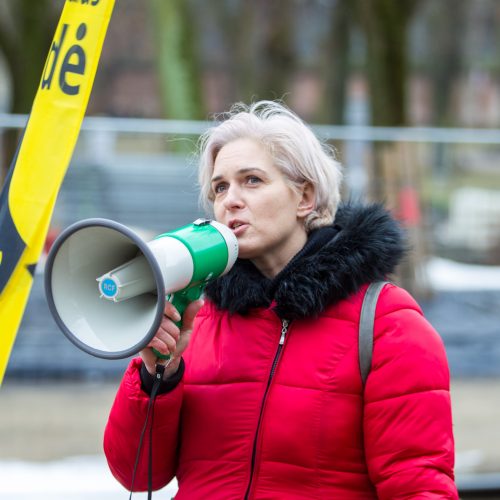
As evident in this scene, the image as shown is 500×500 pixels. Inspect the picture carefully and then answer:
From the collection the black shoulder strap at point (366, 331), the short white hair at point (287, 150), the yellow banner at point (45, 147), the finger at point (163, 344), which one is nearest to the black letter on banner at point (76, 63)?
the yellow banner at point (45, 147)

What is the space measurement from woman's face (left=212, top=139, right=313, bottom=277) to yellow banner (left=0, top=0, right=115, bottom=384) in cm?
40

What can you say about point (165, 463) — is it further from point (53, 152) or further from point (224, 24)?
point (224, 24)

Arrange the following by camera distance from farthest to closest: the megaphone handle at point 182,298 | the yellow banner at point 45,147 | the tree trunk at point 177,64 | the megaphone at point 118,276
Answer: the tree trunk at point 177,64 < the yellow banner at point 45,147 < the megaphone handle at point 182,298 < the megaphone at point 118,276

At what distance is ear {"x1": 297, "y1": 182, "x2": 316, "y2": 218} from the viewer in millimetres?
2322

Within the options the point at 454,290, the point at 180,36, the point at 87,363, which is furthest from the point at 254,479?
the point at 180,36

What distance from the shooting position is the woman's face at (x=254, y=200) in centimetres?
225

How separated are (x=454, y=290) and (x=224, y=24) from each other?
18597mm

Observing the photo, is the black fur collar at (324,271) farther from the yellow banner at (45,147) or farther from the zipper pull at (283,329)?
the yellow banner at (45,147)

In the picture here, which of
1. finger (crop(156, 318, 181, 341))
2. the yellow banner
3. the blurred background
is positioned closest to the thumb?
finger (crop(156, 318, 181, 341))

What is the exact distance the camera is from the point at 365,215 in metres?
2.35

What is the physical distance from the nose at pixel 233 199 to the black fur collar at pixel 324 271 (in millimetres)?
166

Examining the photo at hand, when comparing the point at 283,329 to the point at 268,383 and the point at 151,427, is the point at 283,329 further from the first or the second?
the point at 151,427

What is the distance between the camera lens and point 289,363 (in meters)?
2.17

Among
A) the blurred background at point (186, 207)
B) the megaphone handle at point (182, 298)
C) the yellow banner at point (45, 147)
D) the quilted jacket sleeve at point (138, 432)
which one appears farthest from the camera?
the blurred background at point (186, 207)
